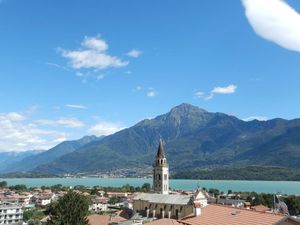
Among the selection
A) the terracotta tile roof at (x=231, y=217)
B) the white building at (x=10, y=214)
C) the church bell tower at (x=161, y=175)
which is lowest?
the white building at (x=10, y=214)

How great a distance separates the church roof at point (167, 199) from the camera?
63.2m

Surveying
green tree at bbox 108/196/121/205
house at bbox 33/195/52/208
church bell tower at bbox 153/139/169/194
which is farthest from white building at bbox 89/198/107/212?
church bell tower at bbox 153/139/169/194

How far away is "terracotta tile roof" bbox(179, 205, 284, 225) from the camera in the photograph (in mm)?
24359

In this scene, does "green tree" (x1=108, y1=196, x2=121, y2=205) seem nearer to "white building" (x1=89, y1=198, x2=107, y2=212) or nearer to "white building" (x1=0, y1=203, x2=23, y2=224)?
"white building" (x1=89, y1=198, x2=107, y2=212)

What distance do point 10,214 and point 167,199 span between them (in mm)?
40452

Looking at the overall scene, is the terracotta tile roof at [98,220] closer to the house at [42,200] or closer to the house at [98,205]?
the house at [98,205]

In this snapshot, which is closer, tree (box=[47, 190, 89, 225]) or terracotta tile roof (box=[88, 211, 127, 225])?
tree (box=[47, 190, 89, 225])

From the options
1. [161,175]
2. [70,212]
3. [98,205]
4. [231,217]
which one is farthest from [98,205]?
[231,217]

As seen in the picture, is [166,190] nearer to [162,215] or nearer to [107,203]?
[162,215]

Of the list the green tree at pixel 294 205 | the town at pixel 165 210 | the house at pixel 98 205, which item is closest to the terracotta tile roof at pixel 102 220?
the town at pixel 165 210

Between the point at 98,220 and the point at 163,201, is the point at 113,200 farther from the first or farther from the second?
the point at 98,220

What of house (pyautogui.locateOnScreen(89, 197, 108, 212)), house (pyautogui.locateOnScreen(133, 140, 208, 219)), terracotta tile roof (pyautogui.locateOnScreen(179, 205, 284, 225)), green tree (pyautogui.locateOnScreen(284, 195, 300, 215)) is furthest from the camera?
house (pyautogui.locateOnScreen(89, 197, 108, 212))

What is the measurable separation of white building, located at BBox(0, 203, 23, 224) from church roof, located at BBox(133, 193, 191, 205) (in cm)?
3289

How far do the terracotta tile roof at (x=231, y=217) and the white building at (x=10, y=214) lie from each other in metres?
69.3
